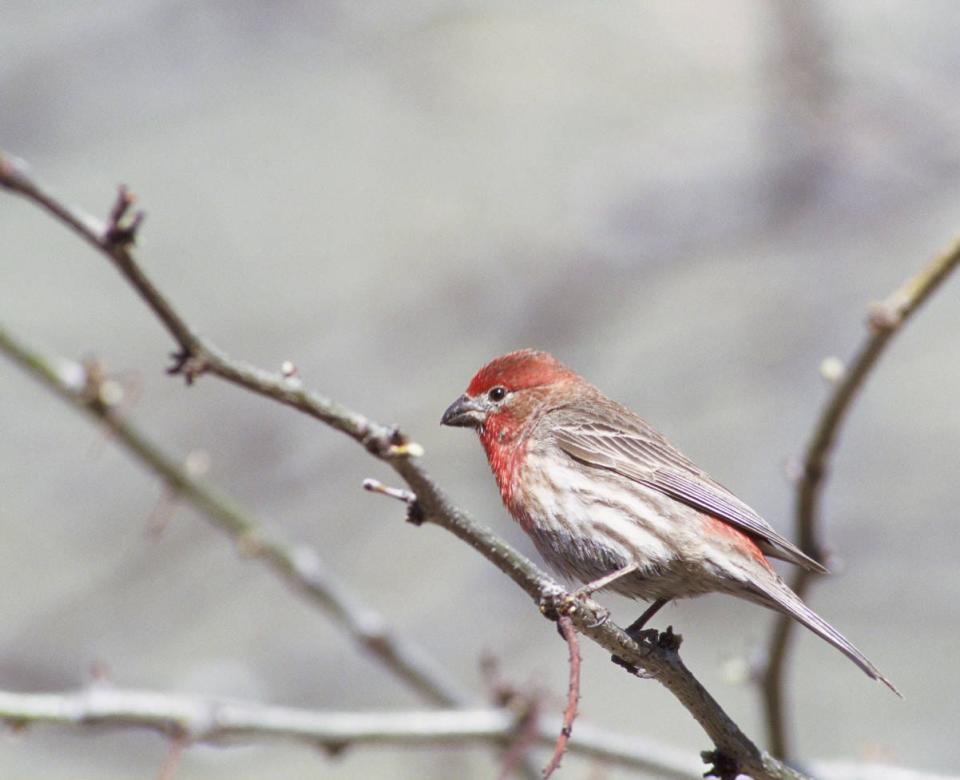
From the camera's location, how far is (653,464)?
540 cm

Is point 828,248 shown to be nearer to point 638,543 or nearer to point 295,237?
point 295,237

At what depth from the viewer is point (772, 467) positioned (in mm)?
9062

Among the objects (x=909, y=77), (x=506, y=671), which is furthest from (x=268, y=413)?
(x=909, y=77)

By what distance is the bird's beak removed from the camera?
18.5ft

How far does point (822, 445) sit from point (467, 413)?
163 cm

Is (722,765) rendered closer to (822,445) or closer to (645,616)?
(645,616)

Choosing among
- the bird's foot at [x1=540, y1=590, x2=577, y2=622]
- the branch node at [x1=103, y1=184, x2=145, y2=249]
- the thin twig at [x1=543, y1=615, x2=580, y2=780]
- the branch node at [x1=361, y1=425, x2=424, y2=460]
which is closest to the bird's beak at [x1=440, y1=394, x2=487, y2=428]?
the bird's foot at [x1=540, y1=590, x2=577, y2=622]

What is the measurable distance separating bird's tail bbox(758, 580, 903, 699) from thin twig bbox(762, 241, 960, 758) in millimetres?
257

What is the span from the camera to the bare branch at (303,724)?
4.69 metres

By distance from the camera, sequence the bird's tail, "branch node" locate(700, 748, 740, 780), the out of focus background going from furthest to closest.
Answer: the out of focus background, the bird's tail, "branch node" locate(700, 748, 740, 780)

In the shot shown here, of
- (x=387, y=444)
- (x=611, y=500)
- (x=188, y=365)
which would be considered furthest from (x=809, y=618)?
(x=188, y=365)

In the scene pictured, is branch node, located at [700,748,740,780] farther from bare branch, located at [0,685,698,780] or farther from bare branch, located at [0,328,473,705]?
bare branch, located at [0,328,473,705]

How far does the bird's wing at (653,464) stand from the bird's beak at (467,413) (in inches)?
13.9

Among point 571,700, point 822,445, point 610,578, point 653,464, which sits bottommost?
point 571,700
